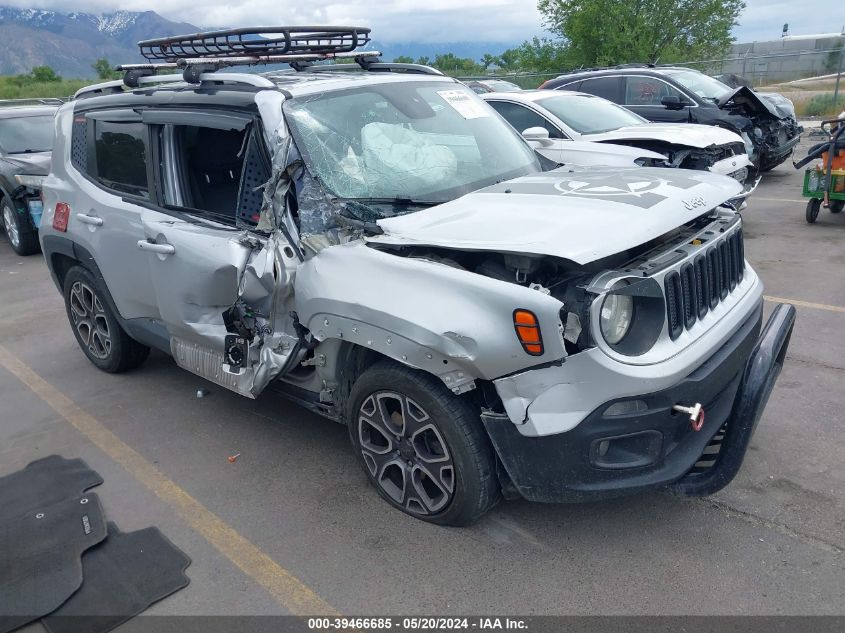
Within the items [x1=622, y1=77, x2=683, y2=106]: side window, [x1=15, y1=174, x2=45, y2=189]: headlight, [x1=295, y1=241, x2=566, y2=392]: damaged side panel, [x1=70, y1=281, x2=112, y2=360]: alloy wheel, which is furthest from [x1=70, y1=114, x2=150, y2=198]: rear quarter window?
[x1=622, y1=77, x2=683, y2=106]: side window

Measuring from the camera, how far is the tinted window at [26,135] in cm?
1059

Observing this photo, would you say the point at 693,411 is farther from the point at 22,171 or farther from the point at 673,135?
the point at 22,171

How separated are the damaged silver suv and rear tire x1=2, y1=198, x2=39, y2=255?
19.6 ft

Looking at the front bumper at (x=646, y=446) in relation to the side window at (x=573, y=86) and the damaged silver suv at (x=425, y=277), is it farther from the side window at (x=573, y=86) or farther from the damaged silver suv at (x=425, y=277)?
the side window at (x=573, y=86)

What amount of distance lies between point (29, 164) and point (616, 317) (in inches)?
381

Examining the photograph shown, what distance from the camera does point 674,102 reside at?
425 inches

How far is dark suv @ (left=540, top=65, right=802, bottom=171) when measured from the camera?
1082 centimetres

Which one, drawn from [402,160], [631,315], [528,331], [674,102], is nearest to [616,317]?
[631,315]

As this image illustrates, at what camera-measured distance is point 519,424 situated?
110 inches

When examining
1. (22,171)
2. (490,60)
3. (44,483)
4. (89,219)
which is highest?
(490,60)

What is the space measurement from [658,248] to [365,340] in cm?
134

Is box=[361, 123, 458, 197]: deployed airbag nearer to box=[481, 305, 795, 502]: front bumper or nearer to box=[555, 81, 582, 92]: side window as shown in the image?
box=[481, 305, 795, 502]: front bumper

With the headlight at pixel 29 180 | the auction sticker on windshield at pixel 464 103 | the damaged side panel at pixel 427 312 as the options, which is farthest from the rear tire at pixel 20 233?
the damaged side panel at pixel 427 312

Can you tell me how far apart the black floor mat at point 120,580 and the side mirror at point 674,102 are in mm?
9793
